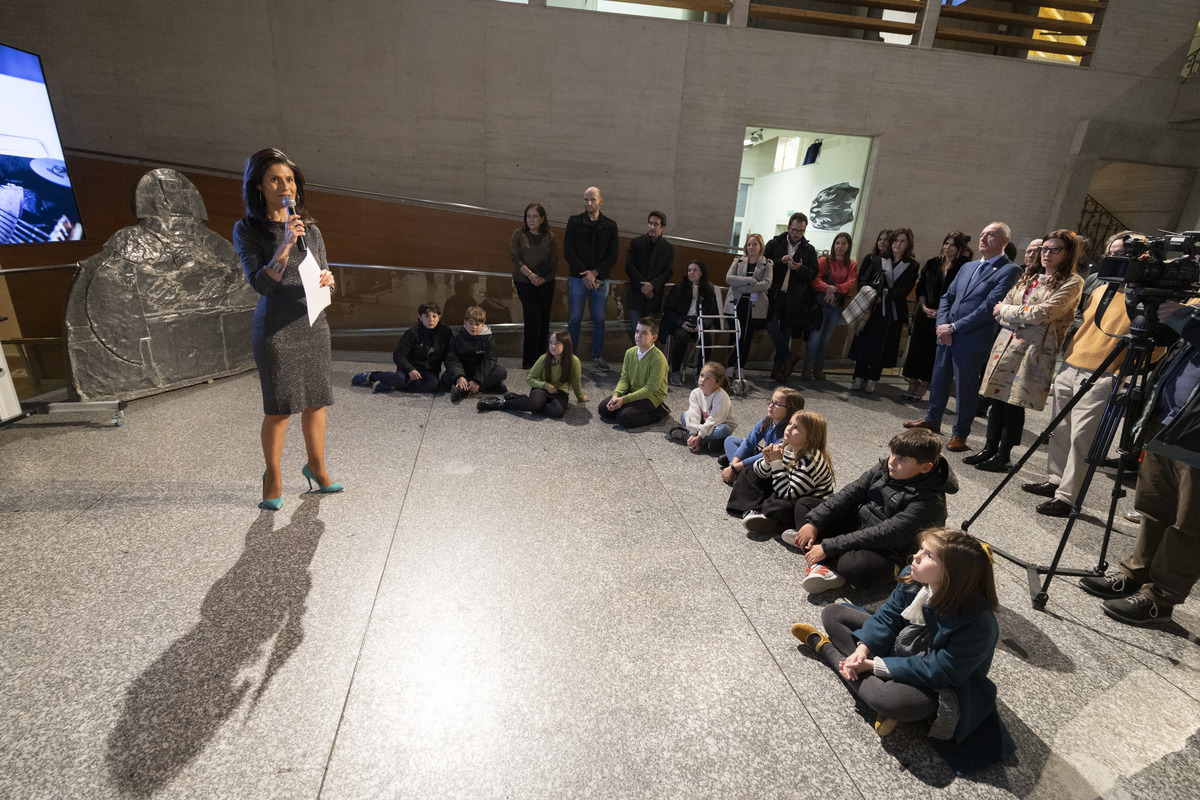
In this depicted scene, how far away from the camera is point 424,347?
511 centimetres

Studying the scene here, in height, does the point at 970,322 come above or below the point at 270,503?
above

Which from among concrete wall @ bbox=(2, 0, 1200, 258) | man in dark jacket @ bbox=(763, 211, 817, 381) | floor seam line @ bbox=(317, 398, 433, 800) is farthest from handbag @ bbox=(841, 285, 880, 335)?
floor seam line @ bbox=(317, 398, 433, 800)

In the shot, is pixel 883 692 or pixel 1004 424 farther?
pixel 1004 424

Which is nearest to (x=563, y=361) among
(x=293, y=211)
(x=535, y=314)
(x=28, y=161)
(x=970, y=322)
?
(x=535, y=314)

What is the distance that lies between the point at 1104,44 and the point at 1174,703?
30.9ft

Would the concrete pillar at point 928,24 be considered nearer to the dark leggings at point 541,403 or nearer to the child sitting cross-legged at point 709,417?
the child sitting cross-legged at point 709,417

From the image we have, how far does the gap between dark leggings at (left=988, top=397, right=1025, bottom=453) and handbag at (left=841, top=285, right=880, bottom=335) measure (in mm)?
1835

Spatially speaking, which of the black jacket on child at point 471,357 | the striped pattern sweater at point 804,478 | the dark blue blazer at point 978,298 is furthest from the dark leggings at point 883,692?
the black jacket on child at point 471,357

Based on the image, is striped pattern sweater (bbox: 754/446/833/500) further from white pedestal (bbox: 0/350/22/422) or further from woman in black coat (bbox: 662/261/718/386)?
white pedestal (bbox: 0/350/22/422)

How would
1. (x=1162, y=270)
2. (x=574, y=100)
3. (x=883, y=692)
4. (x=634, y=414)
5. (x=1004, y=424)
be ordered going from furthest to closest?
(x=574, y=100), (x=634, y=414), (x=1004, y=424), (x=1162, y=270), (x=883, y=692)

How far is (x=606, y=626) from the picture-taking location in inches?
85.7

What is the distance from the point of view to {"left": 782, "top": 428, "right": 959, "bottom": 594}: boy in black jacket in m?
2.25

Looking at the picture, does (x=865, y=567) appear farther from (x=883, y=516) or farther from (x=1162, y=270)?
(x=1162, y=270)

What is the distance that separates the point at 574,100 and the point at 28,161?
5.27 metres
